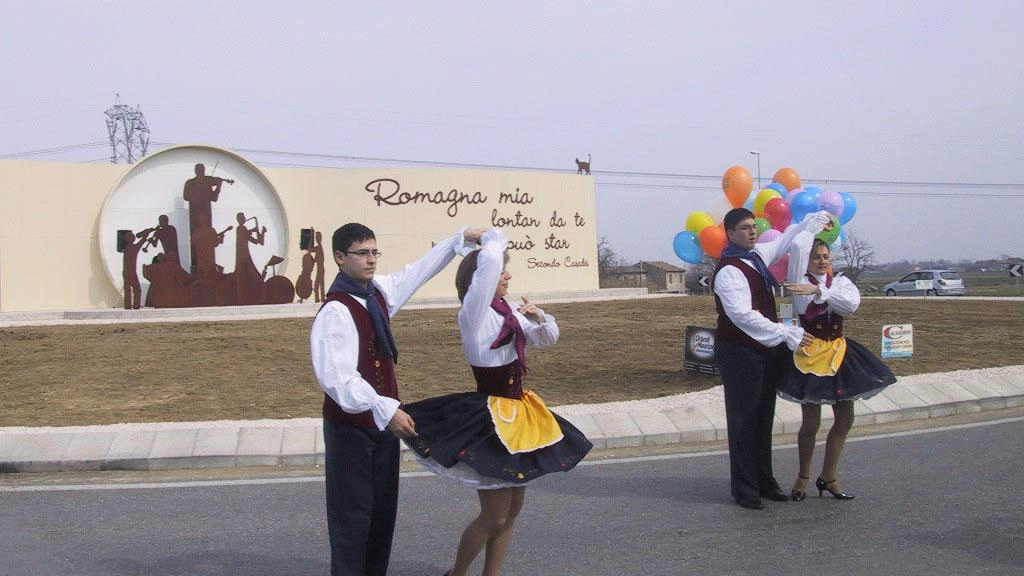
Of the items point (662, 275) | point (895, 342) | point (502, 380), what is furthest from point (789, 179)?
point (662, 275)

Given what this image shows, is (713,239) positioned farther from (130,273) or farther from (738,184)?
Answer: (130,273)

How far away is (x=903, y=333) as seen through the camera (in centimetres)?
1103

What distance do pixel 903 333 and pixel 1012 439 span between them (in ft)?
8.54

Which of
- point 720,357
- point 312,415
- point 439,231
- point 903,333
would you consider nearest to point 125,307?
point 439,231

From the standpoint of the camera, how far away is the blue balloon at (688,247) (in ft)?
46.9

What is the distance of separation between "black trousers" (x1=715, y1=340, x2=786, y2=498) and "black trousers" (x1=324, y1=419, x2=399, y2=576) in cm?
287

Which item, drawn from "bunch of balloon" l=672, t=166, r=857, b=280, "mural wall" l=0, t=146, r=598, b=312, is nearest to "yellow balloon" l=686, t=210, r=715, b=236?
"bunch of balloon" l=672, t=166, r=857, b=280

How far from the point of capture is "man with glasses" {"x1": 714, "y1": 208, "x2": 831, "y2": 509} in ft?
20.6

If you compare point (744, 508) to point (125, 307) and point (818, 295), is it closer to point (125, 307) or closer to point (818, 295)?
point (818, 295)

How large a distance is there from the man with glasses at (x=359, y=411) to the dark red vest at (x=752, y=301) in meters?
2.50

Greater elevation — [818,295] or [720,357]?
[818,295]

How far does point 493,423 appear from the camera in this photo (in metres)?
4.46

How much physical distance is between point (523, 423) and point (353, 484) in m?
0.83

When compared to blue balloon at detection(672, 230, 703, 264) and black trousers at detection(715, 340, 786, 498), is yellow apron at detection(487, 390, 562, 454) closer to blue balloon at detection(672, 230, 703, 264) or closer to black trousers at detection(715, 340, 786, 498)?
black trousers at detection(715, 340, 786, 498)
